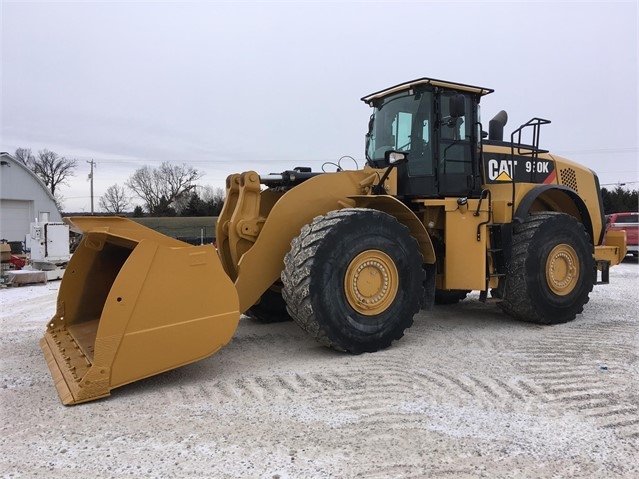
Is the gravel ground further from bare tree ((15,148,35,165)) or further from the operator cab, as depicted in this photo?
bare tree ((15,148,35,165))

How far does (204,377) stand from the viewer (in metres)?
4.04

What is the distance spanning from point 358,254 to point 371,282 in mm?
329

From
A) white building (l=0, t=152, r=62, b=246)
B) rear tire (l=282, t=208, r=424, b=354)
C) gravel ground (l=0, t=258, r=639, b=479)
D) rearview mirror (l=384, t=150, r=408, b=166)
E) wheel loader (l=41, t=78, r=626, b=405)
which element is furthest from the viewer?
white building (l=0, t=152, r=62, b=246)

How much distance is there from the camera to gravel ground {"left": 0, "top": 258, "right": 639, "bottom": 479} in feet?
8.82

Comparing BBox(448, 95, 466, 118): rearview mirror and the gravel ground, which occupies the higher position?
BBox(448, 95, 466, 118): rearview mirror

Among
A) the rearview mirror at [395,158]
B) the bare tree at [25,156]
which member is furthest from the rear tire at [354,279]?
the bare tree at [25,156]

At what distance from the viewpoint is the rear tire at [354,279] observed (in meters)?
4.39

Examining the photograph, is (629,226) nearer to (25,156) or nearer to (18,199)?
(18,199)

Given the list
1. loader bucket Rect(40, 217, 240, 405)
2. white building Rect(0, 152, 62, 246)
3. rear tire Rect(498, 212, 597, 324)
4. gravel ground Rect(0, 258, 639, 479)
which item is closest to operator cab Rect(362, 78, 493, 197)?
rear tire Rect(498, 212, 597, 324)

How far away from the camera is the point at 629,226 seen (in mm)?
15594

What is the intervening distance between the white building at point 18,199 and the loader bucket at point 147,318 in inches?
1006

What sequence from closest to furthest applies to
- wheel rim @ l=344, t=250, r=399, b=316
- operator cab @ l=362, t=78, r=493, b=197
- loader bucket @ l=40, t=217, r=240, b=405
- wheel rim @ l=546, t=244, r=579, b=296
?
loader bucket @ l=40, t=217, r=240, b=405 → wheel rim @ l=344, t=250, r=399, b=316 → operator cab @ l=362, t=78, r=493, b=197 → wheel rim @ l=546, t=244, r=579, b=296

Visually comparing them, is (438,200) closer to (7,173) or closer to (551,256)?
(551,256)

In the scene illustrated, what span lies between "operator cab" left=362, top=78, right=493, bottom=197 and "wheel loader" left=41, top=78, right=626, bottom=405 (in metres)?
0.02
